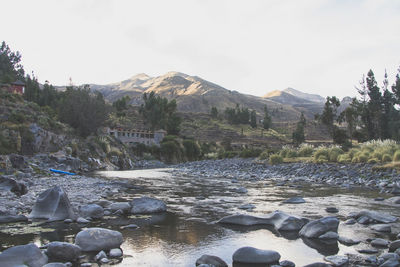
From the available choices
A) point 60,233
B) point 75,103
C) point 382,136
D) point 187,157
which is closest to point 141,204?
point 60,233

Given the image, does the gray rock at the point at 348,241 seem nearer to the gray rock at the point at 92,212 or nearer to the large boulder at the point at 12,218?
the gray rock at the point at 92,212

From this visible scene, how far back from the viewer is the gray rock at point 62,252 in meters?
5.46

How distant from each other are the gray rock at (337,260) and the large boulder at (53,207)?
6.34 metres

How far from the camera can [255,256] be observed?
17.9 ft

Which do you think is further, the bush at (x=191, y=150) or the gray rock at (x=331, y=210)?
the bush at (x=191, y=150)

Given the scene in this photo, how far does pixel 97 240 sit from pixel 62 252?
30.1 inches

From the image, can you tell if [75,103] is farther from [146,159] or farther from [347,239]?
[347,239]

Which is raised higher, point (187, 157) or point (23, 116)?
point (23, 116)

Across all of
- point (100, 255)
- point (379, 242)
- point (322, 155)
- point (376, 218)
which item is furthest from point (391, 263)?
point (322, 155)

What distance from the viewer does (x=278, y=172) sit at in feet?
83.5

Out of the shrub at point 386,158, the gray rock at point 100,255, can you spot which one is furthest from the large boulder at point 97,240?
the shrub at point 386,158

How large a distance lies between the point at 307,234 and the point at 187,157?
6234 centimetres

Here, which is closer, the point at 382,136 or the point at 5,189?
the point at 5,189

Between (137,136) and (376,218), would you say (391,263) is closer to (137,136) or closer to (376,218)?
(376,218)
